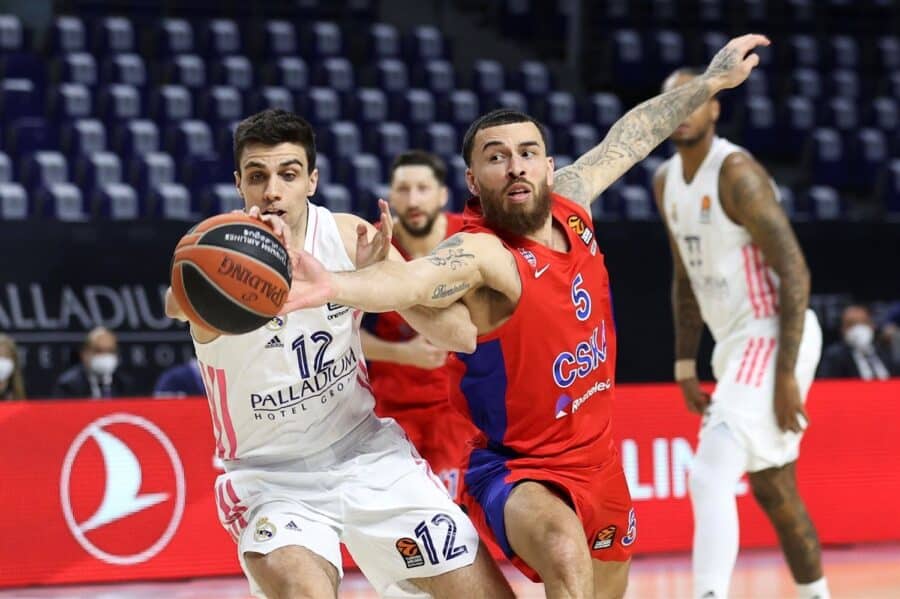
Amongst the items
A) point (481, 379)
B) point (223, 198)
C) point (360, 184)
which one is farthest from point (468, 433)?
point (360, 184)

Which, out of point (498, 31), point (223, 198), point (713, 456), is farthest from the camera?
point (498, 31)

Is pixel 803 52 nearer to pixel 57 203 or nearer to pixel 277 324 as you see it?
pixel 57 203

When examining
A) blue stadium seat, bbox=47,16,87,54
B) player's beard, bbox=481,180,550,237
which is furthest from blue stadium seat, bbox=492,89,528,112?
player's beard, bbox=481,180,550,237

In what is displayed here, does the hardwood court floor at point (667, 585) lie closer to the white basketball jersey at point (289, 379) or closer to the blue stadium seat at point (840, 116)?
the white basketball jersey at point (289, 379)

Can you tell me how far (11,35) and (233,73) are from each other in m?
2.09

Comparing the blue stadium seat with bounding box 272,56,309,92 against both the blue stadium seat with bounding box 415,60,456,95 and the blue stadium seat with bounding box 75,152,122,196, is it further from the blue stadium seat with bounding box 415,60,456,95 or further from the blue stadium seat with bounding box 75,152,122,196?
the blue stadium seat with bounding box 75,152,122,196

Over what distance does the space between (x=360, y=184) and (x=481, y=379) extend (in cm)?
905

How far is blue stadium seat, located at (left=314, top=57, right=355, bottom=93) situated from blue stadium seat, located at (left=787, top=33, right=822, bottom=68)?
564cm

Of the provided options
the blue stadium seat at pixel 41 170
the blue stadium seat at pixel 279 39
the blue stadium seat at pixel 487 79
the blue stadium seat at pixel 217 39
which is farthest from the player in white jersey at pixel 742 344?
the blue stadium seat at pixel 279 39

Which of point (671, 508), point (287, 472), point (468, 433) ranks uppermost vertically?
point (287, 472)

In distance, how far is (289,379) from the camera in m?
4.30

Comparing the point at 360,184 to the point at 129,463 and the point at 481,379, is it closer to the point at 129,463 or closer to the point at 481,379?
the point at 129,463

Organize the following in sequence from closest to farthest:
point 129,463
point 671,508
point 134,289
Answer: point 129,463 → point 671,508 → point 134,289

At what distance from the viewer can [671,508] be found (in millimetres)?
8578
